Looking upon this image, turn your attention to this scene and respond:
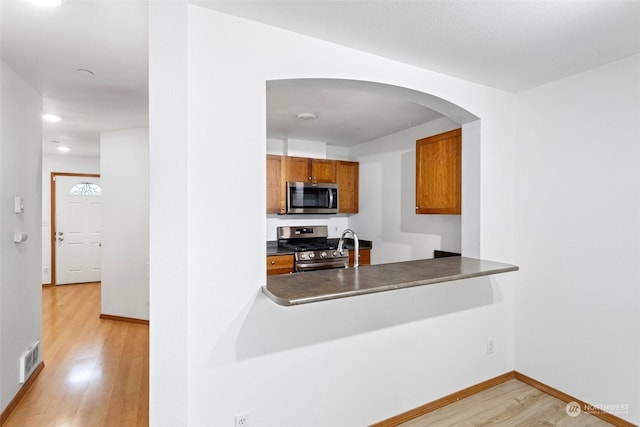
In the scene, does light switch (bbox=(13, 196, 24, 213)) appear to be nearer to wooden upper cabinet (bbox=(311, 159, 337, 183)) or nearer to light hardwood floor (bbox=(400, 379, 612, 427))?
wooden upper cabinet (bbox=(311, 159, 337, 183))

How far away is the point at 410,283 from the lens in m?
1.80

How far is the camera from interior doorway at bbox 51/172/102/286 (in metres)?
6.03

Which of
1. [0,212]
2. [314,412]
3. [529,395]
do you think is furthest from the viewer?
[529,395]

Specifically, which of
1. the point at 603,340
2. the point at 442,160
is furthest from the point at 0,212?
the point at 603,340

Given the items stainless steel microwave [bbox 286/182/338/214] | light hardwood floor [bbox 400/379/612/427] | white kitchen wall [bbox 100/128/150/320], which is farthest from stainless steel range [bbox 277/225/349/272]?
white kitchen wall [bbox 100/128/150/320]

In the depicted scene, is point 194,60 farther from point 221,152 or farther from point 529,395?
point 529,395

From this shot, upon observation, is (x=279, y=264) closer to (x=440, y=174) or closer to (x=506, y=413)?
(x=440, y=174)

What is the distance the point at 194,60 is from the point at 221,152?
45 cm

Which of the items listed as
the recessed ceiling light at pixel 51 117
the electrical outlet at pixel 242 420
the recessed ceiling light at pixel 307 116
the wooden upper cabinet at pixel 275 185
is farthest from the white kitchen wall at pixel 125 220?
the electrical outlet at pixel 242 420

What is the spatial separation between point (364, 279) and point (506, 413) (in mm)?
1526

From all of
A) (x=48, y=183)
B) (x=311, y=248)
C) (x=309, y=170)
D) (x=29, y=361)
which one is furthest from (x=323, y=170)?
(x=48, y=183)

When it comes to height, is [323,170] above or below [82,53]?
below

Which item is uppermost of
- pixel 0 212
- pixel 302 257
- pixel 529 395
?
pixel 0 212

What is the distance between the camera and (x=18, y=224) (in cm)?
249
